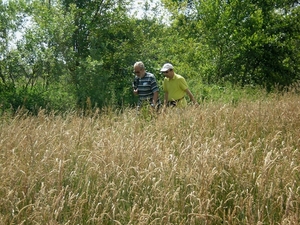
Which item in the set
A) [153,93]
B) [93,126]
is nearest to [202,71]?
[153,93]

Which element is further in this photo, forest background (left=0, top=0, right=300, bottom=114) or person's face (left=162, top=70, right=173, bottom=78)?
forest background (left=0, top=0, right=300, bottom=114)

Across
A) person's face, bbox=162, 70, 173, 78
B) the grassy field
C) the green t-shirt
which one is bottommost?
the grassy field

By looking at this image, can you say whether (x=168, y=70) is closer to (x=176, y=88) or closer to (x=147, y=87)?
(x=176, y=88)

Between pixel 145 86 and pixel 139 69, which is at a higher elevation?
pixel 139 69

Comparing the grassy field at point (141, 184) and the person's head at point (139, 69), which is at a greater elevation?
the person's head at point (139, 69)

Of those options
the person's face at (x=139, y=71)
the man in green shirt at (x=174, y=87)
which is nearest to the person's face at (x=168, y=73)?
the man in green shirt at (x=174, y=87)

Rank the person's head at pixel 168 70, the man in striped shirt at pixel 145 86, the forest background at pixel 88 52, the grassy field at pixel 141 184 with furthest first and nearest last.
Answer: the forest background at pixel 88 52 < the person's head at pixel 168 70 < the man in striped shirt at pixel 145 86 < the grassy field at pixel 141 184

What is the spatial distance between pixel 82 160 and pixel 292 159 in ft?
6.04

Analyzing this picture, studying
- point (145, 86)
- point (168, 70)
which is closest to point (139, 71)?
point (145, 86)

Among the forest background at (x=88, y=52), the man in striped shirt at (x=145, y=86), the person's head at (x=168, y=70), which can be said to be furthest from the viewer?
the forest background at (x=88, y=52)

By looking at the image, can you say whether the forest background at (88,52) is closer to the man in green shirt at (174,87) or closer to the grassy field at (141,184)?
the man in green shirt at (174,87)

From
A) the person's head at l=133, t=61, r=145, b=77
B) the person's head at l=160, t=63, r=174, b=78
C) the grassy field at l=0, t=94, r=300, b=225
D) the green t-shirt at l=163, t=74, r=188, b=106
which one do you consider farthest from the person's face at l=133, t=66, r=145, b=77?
the grassy field at l=0, t=94, r=300, b=225

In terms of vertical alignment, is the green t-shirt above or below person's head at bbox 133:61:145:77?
below

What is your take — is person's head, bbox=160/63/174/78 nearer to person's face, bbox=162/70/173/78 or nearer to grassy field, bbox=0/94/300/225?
person's face, bbox=162/70/173/78
